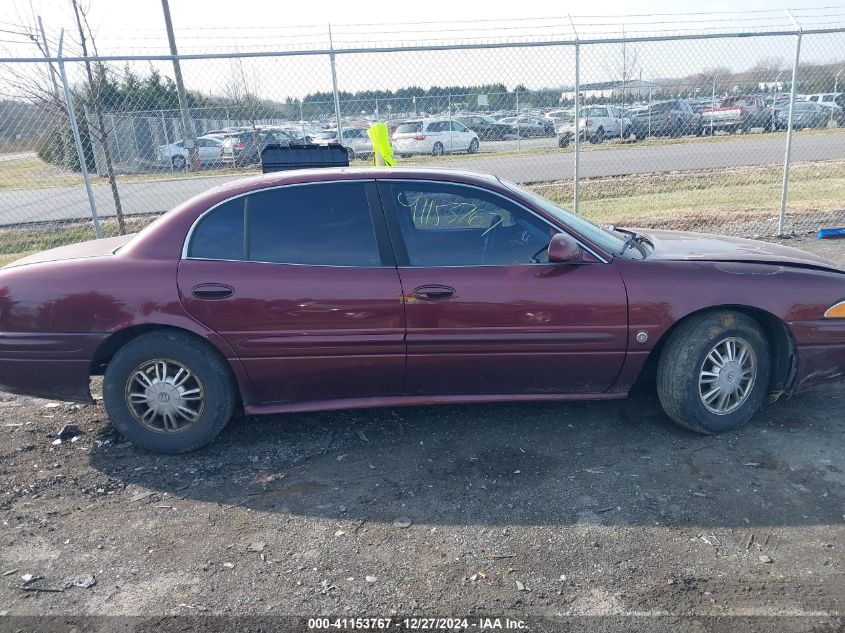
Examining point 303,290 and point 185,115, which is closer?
point 303,290

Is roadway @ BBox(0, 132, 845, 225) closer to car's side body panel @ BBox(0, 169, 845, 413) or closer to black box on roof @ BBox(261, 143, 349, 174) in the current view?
black box on roof @ BBox(261, 143, 349, 174)

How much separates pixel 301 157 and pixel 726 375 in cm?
376

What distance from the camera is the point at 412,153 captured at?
35.0 feet

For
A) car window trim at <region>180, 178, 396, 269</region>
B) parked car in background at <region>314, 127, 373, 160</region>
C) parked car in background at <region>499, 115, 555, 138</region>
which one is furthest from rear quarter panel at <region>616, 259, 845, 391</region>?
parked car in background at <region>499, 115, 555, 138</region>

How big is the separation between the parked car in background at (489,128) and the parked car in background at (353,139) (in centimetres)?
146

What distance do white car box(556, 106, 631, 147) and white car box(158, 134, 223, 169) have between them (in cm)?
527

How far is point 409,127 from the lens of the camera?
31.5ft

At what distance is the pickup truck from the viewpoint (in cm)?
1135

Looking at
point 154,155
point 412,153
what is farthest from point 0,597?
point 412,153

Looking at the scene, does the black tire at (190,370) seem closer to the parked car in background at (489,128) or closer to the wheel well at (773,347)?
the wheel well at (773,347)

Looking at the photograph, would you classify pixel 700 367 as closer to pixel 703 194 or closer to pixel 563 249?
pixel 563 249

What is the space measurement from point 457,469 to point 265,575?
4.00 ft

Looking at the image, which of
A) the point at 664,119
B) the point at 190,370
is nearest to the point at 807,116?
the point at 664,119

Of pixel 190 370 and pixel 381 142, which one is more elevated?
pixel 381 142
